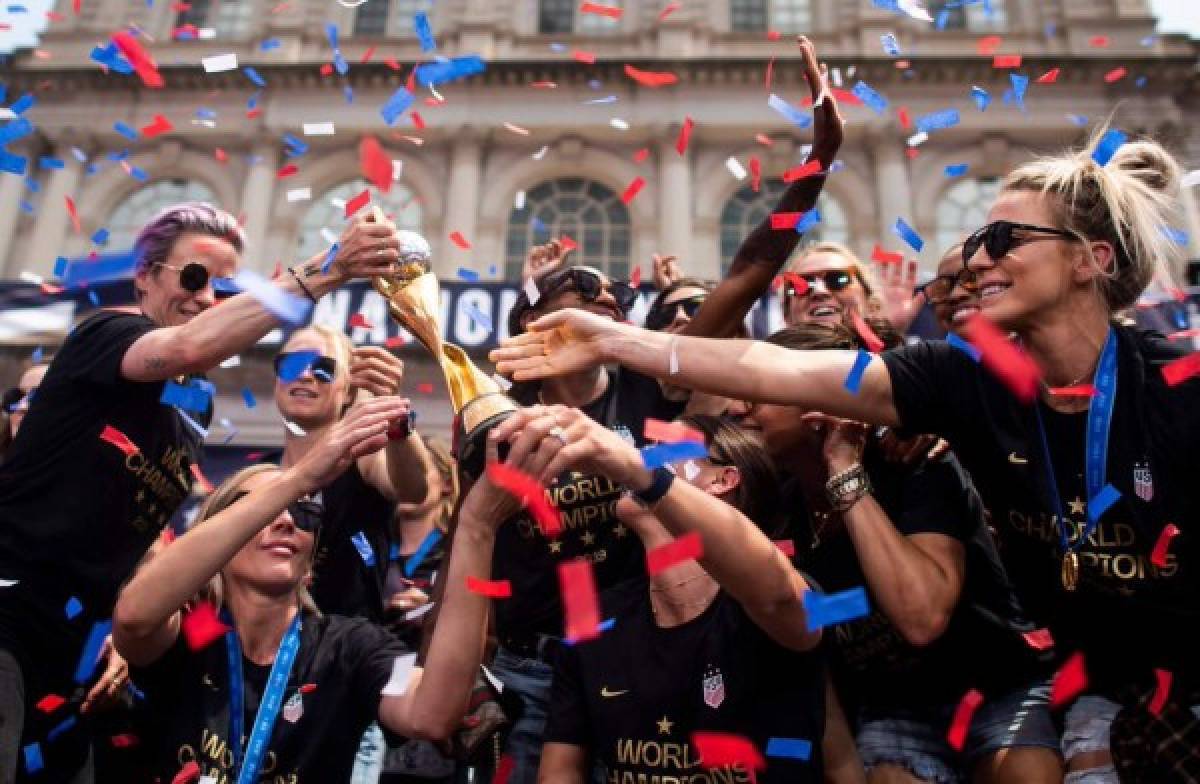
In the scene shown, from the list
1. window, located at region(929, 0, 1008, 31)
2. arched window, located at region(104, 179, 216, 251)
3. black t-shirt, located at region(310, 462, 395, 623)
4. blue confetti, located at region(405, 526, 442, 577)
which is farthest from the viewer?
window, located at region(929, 0, 1008, 31)

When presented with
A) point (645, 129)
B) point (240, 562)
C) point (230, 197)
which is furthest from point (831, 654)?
point (230, 197)

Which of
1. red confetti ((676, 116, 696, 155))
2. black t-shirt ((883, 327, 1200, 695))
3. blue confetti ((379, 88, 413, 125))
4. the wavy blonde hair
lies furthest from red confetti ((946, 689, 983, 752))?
blue confetti ((379, 88, 413, 125))

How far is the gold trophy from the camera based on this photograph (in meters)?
2.29

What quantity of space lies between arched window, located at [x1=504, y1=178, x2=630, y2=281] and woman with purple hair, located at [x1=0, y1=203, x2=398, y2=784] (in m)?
15.0

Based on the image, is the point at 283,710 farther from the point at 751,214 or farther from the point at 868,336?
the point at 751,214

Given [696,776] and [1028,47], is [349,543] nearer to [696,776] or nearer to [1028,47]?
[696,776]

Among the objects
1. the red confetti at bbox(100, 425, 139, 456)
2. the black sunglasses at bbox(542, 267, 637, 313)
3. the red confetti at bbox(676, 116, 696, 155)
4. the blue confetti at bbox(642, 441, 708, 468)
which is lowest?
the blue confetti at bbox(642, 441, 708, 468)

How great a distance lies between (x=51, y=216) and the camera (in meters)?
18.4

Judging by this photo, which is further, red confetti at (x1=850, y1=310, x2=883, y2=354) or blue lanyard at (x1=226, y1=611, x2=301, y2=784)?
red confetti at (x1=850, y1=310, x2=883, y2=354)

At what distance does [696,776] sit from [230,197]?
18.5 m

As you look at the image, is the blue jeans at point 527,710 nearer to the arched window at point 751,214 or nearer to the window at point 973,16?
the arched window at point 751,214

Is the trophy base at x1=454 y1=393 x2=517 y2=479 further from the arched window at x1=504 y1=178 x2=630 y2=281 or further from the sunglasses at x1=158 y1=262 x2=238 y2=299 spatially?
the arched window at x1=504 y1=178 x2=630 y2=281

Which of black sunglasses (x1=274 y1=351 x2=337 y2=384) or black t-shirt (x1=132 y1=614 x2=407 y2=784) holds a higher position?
black sunglasses (x1=274 y1=351 x2=337 y2=384)

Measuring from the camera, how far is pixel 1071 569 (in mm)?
2299
